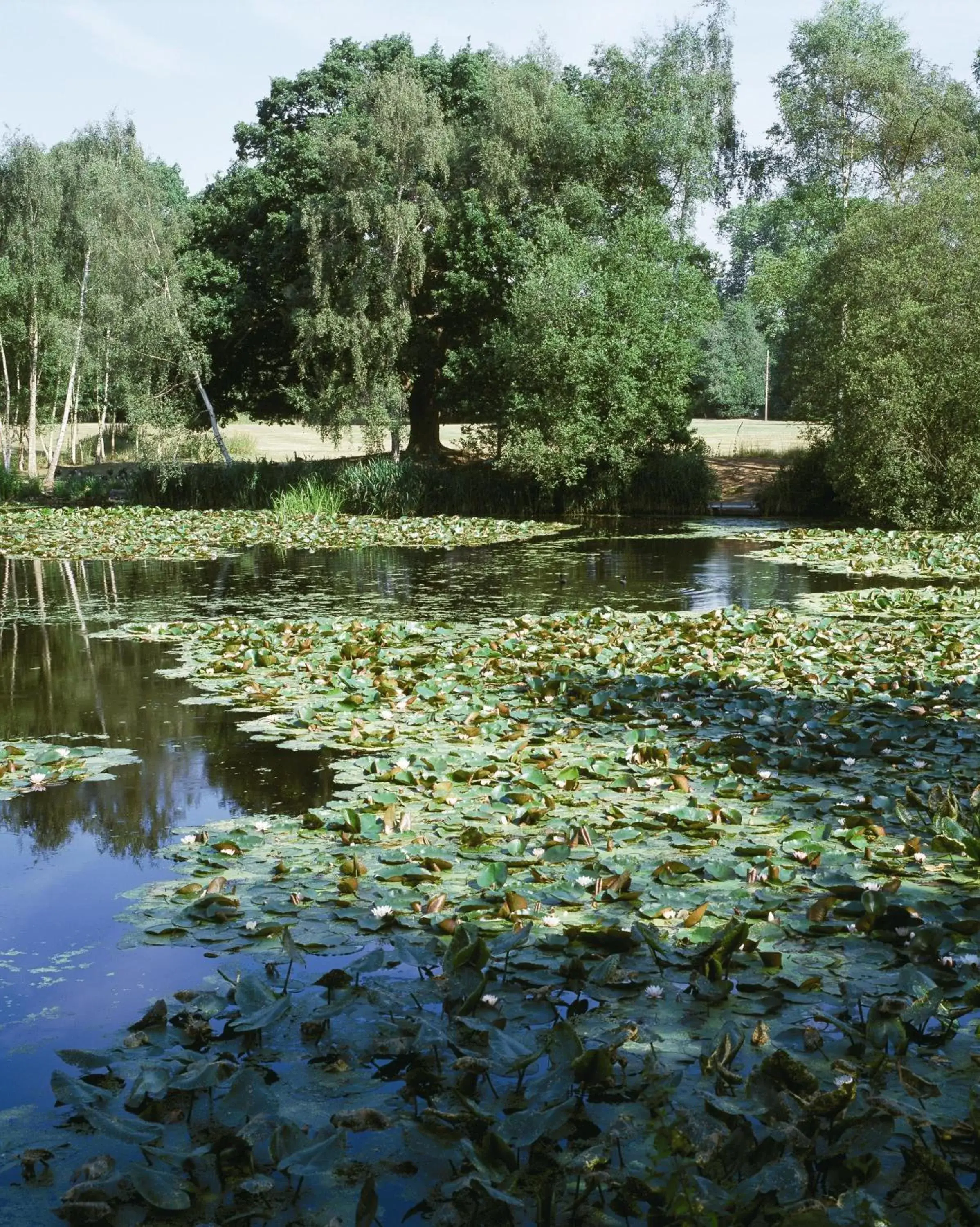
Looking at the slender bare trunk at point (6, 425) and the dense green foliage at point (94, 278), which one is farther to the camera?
the slender bare trunk at point (6, 425)

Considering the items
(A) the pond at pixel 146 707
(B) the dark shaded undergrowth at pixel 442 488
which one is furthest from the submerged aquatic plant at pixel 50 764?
(B) the dark shaded undergrowth at pixel 442 488

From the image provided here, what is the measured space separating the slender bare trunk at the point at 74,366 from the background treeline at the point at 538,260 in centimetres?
23

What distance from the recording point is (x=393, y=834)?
493 centimetres

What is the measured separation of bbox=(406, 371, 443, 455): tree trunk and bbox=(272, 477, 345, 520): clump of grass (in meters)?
5.68

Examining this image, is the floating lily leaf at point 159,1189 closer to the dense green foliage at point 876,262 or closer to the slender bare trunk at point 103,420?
the dense green foliage at point 876,262

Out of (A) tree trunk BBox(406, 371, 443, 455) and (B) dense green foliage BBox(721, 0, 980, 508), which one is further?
(A) tree trunk BBox(406, 371, 443, 455)

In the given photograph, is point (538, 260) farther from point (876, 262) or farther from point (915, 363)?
point (915, 363)

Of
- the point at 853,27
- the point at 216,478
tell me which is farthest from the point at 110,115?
the point at 853,27

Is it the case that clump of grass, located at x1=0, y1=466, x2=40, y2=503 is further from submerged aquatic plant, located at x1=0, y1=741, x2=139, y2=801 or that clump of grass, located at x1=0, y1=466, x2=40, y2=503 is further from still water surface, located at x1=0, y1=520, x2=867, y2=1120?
submerged aquatic plant, located at x1=0, y1=741, x2=139, y2=801

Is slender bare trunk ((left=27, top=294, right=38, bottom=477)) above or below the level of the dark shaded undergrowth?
above

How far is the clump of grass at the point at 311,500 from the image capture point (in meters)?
25.8

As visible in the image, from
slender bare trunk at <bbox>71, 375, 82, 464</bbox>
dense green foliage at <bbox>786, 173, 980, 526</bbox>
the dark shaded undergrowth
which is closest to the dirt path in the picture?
the dark shaded undergrowth

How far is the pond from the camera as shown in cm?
367

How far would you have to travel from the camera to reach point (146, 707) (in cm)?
763
